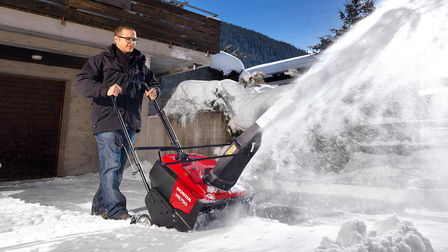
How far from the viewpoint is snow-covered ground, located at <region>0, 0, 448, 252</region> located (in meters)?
2.05

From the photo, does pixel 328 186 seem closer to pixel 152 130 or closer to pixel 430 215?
pixel 430 215

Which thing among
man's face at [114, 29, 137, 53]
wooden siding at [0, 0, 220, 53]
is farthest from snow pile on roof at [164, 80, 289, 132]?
man's face at [114, 29, 137, 53]

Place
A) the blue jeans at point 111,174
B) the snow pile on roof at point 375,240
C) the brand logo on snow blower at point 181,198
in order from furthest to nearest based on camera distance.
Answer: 1. the blue jeans at point 111,174
2. the brand logo on snow blower at point 181,198
3. the snow pile on roof at point 375,240

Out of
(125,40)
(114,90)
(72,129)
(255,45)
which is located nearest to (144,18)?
(72,129)

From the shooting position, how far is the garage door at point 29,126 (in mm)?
7141

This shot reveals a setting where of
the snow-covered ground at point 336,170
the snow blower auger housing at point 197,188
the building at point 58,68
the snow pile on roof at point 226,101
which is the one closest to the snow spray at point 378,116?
the snow-covered ground at point 336,170

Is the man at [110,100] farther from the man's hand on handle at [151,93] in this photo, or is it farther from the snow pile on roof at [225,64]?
the snow pile on roof at [225,64]

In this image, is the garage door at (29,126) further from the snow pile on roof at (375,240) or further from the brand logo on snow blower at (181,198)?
the snow pile on roof at (375,240)

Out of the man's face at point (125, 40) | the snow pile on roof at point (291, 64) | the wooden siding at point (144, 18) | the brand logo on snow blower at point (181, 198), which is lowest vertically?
the brand logo on snow blower at point (181, 198)

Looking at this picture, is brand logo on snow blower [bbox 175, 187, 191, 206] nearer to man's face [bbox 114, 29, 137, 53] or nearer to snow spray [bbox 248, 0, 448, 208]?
man's face [bbox 114, 29, 137, 53]

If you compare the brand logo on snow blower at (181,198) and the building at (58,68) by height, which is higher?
the building at (58,68)

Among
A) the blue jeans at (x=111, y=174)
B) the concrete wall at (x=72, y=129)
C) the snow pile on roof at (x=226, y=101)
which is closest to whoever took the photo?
the blue jeans at (x=111, y=174)

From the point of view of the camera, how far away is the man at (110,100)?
2.85 meters

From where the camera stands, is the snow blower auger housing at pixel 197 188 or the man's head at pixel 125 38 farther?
the man's head at pixel 125 38
